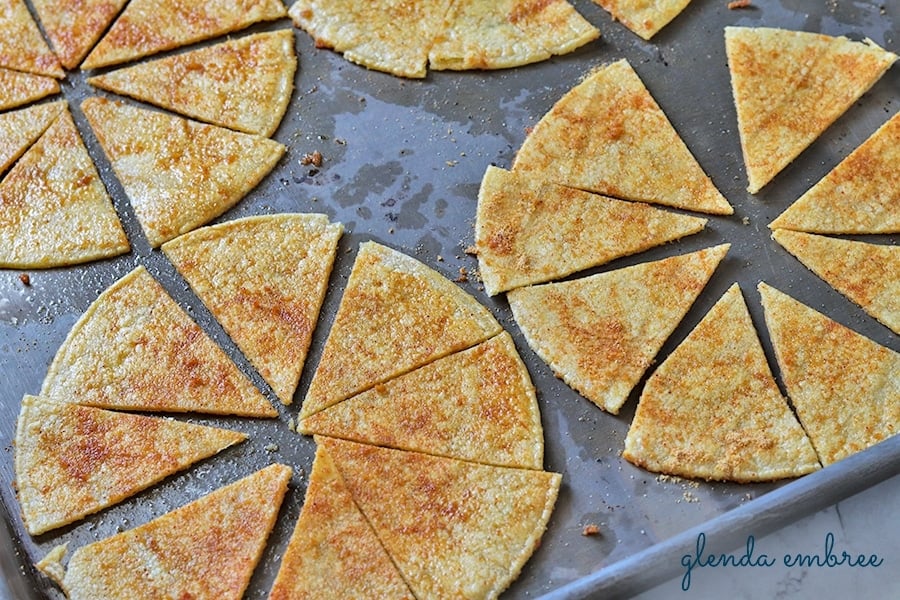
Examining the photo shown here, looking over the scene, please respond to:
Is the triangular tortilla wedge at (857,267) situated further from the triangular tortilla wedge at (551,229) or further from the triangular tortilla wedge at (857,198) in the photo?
the triangular tortilla wedge at (551,229)

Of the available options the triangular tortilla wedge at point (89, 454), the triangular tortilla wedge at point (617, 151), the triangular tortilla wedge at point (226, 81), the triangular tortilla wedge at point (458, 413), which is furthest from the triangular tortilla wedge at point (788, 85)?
the triangular tortilla wedge at point (89, 454)

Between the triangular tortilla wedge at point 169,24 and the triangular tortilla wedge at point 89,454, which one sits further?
the triangular tortilla wedge at point 169,24

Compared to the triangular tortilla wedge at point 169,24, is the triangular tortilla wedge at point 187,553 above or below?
below

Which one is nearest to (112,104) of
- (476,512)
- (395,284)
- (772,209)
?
(395,284)

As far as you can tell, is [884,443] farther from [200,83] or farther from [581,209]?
[200,83]

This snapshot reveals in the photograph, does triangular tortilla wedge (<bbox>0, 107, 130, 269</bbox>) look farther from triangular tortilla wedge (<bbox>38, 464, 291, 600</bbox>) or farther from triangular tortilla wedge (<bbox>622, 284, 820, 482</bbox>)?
triangular tortilla wedge (<bbox>622, 284, 820, 482</bbox>)

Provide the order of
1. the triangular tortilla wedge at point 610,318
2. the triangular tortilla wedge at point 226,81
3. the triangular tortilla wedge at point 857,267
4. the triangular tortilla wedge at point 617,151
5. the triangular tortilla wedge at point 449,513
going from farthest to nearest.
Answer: the triangular tortilla wedge at point 226,81 < the triangular tortilla wedge at point 617,151 < the triangular tortilla wedge at point 857,267 < the triangular tortilla wedge at point 610,318 < the triangular tortilla wedge at point 449,513

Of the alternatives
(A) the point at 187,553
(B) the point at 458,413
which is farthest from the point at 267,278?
(A) the point at 187,553
